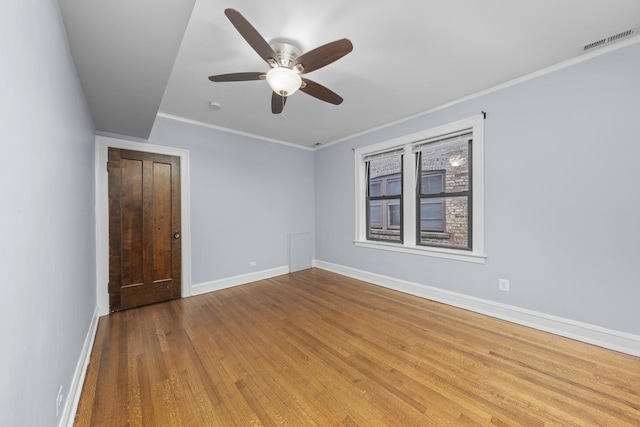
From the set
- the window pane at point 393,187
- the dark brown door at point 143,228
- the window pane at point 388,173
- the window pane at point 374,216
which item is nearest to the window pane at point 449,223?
the window pane at point 393,187

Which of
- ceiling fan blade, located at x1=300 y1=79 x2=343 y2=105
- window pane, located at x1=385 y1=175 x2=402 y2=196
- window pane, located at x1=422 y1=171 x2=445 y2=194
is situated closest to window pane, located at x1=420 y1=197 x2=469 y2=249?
window pane, located at x1=422 y1=171 x2=445 y2=194

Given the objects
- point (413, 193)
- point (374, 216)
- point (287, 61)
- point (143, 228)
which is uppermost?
point (287, 61)

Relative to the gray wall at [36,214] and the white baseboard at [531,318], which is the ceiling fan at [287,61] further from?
the white baseboard at [531,318]

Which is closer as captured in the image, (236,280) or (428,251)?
(428,251)

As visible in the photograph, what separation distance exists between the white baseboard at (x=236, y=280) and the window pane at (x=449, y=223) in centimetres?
265

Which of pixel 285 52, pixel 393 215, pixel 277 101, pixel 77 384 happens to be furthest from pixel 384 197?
pixel 77 384

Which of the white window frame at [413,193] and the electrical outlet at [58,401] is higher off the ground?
the white window frame at [413,193]

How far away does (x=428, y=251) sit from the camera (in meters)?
3.45

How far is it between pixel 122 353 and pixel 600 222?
452cm

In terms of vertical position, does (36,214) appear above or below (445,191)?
below

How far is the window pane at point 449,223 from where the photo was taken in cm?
330

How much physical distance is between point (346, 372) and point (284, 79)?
2390mm

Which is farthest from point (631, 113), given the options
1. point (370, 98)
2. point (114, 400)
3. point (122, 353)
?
point (122, 353)

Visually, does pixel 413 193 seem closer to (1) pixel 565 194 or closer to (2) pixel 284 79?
(1) pixel 565 194
